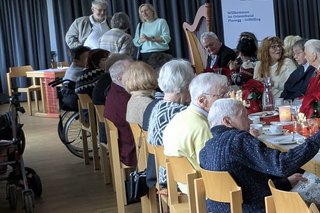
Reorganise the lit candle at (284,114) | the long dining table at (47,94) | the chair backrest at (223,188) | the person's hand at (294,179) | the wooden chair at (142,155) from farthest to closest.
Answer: the long dining table at (47,94), the wooden chair at (142,155), the lit candle at (284,114), the person's hand at (294,179), the chair backrest at (223,188)

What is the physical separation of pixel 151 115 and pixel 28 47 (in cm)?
891

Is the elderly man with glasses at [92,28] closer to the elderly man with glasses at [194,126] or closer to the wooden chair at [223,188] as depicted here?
the elderly man with glasses at [194,126]

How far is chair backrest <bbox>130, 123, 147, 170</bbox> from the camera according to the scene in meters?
3.52

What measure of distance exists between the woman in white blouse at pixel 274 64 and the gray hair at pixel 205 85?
204 cm

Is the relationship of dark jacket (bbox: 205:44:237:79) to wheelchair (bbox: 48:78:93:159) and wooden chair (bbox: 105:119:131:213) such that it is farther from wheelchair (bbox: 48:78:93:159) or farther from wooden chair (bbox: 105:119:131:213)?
wooden chair (bbox: 105:119:131:213)

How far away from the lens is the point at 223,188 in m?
2.19

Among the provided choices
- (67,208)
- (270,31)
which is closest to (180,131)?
(67,208)

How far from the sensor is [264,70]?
5.03m

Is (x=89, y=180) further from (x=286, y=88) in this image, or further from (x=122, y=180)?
(x=286, y=88)

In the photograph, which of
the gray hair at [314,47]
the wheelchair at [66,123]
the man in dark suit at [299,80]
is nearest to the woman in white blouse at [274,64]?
the man in dark suit at [299,80]

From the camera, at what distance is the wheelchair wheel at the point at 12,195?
4410mm

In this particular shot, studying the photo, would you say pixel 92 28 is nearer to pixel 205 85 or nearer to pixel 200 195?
pixel 205 85

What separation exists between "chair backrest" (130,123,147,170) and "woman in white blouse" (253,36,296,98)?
5.42 feet

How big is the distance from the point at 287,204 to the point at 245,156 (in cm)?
Answer: 47
